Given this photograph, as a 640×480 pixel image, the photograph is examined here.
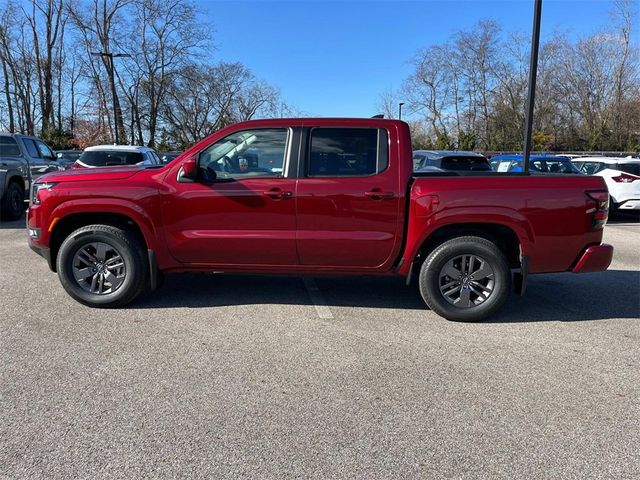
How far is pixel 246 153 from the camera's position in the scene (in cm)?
478

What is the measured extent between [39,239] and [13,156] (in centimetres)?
791

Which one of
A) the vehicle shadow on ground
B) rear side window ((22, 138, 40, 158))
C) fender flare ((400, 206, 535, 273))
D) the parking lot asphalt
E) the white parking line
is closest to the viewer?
the parking lot asphalt

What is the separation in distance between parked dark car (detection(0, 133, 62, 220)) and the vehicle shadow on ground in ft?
21.4

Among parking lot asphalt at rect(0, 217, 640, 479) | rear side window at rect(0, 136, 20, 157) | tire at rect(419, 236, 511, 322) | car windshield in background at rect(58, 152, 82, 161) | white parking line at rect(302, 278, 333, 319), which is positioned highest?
car windshield in background at rect(58, 152, 82, 161)

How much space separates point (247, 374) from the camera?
3525 mm

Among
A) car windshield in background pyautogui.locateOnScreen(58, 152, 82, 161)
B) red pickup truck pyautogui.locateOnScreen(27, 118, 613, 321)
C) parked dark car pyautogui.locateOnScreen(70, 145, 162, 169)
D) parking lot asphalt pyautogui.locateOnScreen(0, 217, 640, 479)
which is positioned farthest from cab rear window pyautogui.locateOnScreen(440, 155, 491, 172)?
car windshield in background pyautogui.locateOnScreen(58, 152, 82, 161)

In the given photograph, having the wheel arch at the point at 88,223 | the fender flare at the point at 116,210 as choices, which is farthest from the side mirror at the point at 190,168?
the wheel arch at the point at 88,223

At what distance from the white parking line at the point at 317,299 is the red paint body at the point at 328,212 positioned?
43 cm

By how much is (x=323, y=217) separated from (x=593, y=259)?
101 inches

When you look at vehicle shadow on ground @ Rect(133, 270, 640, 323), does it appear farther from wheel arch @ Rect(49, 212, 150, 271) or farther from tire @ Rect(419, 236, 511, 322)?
wheel arch @ Rect(49, 212, 150, 271)

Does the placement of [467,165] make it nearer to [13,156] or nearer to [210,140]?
[210,140]

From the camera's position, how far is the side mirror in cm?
457

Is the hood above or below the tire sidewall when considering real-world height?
above

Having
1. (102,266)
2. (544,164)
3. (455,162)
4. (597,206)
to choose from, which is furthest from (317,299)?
(544,164)
